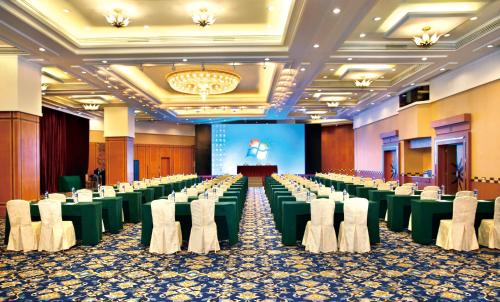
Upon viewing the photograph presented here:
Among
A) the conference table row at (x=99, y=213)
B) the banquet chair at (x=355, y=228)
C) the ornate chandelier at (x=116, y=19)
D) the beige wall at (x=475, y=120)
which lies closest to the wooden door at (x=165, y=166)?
the beige wall at (x=475, y=120)

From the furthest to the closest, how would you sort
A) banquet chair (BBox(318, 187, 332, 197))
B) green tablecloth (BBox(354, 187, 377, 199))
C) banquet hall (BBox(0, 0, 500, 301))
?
1. green tablecloth (BBox(354, 187, 377, 199))
2. banquet chair (BBox(318, 187, 332, 197))
3. banquet hall (BBox(0, 0, 500, 301))

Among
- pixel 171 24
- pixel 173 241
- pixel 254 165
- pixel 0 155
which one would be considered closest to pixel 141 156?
pixel 254 165

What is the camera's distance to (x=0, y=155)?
34.6 feet

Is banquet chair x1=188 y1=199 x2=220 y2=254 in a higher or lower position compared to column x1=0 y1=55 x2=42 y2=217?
lower

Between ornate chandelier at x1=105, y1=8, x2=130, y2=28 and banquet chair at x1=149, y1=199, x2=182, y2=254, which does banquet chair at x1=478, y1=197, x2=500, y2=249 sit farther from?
ornate chandelier at x1=105, y1=8, x2=130, y2=28

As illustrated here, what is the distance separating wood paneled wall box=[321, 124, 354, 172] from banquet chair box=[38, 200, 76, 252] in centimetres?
2426

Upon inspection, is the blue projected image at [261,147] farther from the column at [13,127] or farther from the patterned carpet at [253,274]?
the patterned carpet at [253,274]

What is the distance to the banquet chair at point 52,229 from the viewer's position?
6637 millimetres

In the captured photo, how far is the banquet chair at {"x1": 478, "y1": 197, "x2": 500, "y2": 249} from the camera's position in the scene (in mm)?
6566

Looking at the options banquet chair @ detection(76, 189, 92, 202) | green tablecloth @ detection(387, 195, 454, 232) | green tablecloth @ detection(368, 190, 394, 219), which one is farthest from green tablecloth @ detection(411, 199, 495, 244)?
banquet chair @ detection(76, 189, 92, 202)

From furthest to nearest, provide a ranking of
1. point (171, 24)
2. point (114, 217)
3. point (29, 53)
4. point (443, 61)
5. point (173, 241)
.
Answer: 1. point (443, 61)
2. point (29, 53)
3. point (171, 24)
4. point (114, 217)
5. point (173, 241)

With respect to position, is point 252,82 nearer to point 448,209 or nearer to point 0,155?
point 0,155

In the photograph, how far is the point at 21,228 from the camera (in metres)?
6.77

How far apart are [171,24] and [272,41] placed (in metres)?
2.30
